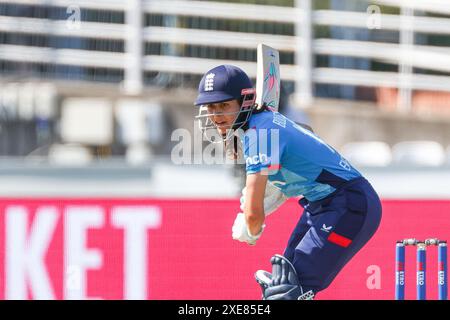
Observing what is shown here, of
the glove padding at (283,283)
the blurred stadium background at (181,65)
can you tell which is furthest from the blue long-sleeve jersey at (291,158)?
the blurred stadium background at (181,65)

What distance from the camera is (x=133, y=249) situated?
A: 7.58 metres

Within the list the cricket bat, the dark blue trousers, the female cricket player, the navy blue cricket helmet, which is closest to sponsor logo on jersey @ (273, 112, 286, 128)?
the female cricket player

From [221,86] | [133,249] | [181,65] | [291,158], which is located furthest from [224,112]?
[181,65]

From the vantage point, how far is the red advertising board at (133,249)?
295 inches

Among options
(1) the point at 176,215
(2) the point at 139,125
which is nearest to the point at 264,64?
(1) the point at 176,215

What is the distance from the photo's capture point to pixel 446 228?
7375 millimetres

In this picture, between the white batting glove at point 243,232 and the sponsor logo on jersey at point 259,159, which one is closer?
the sponsor logo on jersey at point 259,159

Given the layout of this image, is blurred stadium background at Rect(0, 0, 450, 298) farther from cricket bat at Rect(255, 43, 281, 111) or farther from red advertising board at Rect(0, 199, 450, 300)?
cricket bat at Rect(255, 43, 281, 111)

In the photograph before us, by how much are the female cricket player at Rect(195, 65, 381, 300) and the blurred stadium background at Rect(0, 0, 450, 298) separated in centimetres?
768

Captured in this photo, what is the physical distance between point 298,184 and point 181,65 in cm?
846

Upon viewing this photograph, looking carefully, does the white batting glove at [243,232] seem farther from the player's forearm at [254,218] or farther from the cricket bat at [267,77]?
the cricket bat at [267,77]

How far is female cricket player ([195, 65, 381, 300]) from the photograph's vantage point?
5.21 metres

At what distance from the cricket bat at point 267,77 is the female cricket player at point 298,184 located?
0.07m
